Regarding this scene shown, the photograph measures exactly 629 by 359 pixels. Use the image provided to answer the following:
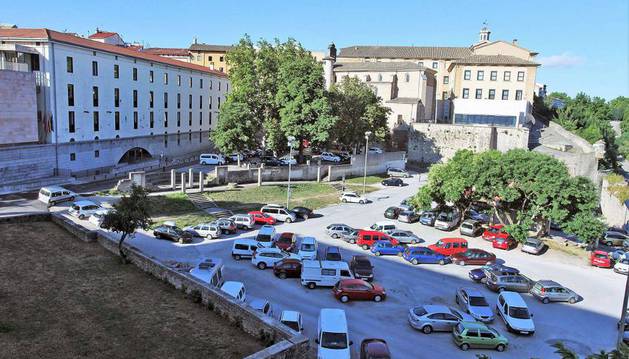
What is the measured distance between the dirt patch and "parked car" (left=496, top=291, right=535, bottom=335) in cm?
1346

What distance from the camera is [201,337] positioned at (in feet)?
40.9

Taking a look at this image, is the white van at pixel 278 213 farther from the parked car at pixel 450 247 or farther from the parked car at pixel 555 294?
the parked car at pixel 555 294

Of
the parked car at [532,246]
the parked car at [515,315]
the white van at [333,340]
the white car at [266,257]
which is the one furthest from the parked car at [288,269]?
the parked car at [532,246]

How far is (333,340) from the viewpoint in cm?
1725

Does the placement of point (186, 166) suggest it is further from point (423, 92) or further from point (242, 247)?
point (423, 92)

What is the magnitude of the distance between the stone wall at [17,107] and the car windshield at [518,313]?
131ft

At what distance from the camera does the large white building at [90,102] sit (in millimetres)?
40594

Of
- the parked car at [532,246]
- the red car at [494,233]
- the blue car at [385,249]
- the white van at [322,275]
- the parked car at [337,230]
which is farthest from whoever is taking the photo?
the red car at [494,233]

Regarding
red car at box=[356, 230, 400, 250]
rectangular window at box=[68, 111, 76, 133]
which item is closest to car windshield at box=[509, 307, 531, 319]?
red car at box=[356, 230, 400, 250]

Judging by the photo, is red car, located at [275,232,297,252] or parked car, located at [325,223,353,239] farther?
parked car, located at [325,223,353,239]

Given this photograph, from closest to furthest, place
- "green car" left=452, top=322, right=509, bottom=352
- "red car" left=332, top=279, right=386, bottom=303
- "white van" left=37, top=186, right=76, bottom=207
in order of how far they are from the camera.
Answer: "green car" left=452, top=322, right=509, bottom=352, "red car" left=332, top=279, right=386, bottom=303, "white van" left=37, top=186, right=76, bottom=207

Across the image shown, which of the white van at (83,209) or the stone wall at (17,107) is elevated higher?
the stone wall at (17,107)

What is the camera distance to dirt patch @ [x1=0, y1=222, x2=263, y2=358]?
11703mm

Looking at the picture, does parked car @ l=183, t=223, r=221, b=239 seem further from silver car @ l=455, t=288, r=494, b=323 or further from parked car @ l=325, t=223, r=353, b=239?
silver car @ l=455, t=288, r=494, b=323
